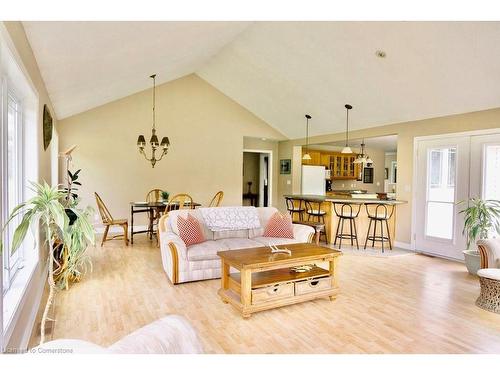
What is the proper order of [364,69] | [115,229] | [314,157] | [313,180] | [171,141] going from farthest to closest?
[314,157], [313,180], [171,141], [115,229], [364,69]

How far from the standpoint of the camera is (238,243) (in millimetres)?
4281

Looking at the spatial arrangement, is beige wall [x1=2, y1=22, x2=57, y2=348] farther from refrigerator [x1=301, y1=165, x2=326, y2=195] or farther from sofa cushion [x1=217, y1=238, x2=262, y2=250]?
refrigerator [x1=301, y1=165, x2=326, y2=195]

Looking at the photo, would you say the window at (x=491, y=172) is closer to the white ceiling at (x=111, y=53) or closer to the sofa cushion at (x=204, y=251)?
the sofa cushion at (x=204, y=251)

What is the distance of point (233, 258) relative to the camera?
3.23 m

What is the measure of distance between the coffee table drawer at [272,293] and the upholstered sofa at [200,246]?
104cm

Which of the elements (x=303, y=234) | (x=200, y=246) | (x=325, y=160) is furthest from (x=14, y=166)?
(x=325, y=160)

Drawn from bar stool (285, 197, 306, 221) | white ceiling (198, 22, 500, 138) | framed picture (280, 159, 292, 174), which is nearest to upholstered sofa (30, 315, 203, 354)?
white ceiling (198, 22, 500, 138)

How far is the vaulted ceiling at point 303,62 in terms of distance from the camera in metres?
3.53

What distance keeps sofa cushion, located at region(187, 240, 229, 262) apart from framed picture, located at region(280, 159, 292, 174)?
5.30 metres

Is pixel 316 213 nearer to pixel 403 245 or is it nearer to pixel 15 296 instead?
pixel 403 245

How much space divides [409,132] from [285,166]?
3.84 m

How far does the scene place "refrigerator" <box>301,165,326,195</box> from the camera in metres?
9.15
